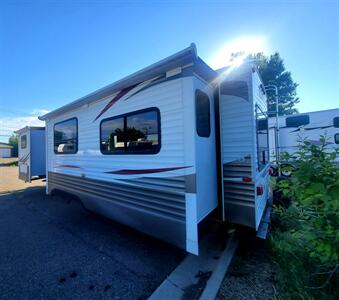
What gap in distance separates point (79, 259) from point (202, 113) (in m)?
2.92

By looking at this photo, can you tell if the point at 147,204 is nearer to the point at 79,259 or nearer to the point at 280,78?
the point at 79,259

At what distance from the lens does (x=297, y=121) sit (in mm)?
8938

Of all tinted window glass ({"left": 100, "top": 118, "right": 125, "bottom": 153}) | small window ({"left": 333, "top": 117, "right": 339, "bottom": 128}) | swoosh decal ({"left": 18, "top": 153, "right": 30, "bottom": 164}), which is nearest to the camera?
tinted window glass ({"left": 100, "top": 118, "right": 125, "bottom": 153})

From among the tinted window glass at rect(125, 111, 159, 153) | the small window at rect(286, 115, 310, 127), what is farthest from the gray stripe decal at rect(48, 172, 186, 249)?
the small window at rect(286, 115, 310, 127)

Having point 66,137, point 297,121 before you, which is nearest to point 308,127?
point 297,121

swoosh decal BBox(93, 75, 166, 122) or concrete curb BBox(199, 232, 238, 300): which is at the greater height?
swoosh decal BBox(93, 75, 166, 122)

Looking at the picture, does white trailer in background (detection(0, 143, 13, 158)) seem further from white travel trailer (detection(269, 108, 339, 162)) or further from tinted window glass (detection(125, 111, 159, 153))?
tinted window glass (detection(125, 111, 159, 153))

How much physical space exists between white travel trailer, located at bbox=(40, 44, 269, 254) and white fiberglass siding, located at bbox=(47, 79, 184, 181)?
14mm

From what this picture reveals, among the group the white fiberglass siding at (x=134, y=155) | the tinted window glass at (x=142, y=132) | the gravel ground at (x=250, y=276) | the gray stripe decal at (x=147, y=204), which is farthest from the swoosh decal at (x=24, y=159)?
the gravel ground at (x=250, y=276)

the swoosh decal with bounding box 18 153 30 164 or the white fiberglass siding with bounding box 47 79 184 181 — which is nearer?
the white fiberglass siding with bounding box 47 79 184 181

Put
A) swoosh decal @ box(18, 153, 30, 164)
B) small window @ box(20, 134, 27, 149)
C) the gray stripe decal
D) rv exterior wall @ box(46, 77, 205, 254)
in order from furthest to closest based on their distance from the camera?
small window @ box(20, 134, 27, 149)
swoosh decal @ box(18, 153, 30, 164)
the gray stripe decal
rv exterior wall @ box(46, 77, 205, 254)

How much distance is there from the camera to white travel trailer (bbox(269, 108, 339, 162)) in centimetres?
810

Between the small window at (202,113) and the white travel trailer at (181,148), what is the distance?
0.6 inches

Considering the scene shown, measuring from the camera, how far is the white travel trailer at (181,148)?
2678 millimetres
